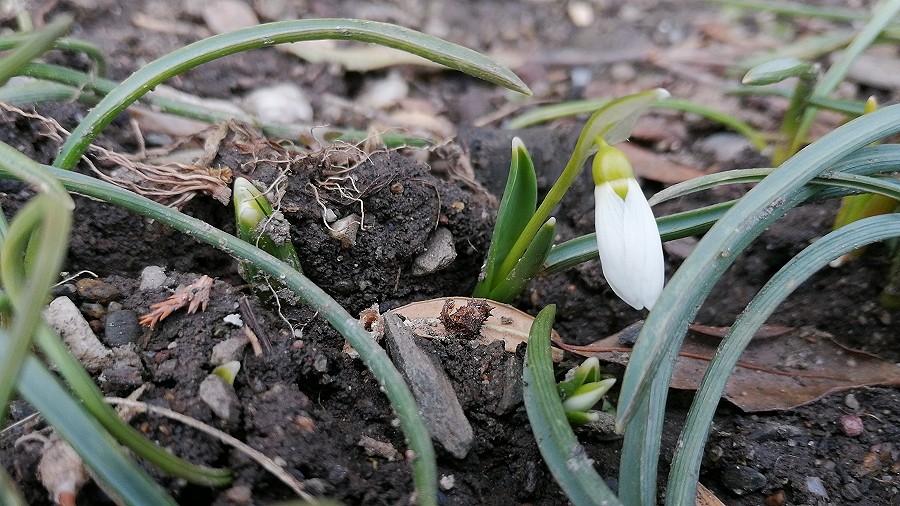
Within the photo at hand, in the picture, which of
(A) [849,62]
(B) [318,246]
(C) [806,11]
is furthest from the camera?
(C) [806,11]

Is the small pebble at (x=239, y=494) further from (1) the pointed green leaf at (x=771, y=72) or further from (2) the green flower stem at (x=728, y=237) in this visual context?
(1) the pointed green leaf at (x=771, y=72)

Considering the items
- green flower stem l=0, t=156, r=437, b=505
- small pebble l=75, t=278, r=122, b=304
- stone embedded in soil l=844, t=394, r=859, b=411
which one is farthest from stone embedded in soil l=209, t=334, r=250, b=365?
stone embedded in soil l=844, t=394, r=859, b=411

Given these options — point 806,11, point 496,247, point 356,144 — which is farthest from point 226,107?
point 806,11

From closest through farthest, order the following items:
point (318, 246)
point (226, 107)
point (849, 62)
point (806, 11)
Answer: point (318, 246)
point (849, 62)
point (226, 107)
point (806, 11)

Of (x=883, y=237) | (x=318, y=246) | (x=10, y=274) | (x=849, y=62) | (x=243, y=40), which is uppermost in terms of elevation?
(x=849, y=62)

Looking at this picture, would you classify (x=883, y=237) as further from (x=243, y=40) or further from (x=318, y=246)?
(x=243, y=40)

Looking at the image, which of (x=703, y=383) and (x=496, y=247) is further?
(x=496, y=247)

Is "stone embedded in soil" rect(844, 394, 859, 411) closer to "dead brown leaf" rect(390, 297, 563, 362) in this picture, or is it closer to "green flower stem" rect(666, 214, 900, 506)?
"green flower stem" rect(666, 214, 900, 506)
